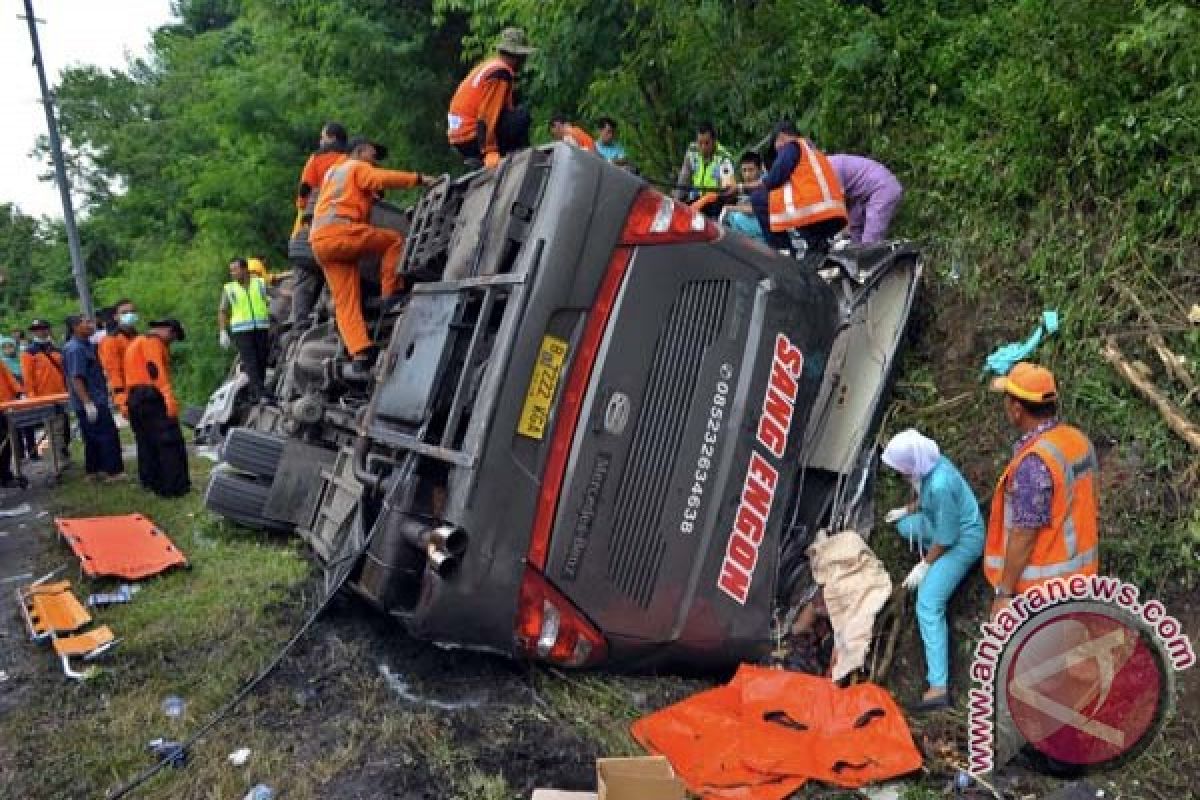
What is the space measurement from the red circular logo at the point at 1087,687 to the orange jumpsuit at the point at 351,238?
11.6ft

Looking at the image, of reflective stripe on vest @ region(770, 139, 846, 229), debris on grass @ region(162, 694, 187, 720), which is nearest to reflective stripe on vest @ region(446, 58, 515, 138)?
reflective stripe on vest @ region(770, 139, 846, 229)

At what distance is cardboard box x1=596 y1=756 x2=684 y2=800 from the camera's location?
258 centimetres

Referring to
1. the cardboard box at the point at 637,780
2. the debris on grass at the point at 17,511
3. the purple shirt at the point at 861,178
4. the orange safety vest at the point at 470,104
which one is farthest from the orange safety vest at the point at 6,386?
the cardboard box at the point at 637,780

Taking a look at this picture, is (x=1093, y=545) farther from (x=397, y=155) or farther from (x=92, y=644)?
(x=397, y=155)

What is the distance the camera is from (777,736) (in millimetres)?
3178

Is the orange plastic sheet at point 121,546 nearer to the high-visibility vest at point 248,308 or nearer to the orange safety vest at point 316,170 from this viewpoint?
the high-visibility vest at point 248,308

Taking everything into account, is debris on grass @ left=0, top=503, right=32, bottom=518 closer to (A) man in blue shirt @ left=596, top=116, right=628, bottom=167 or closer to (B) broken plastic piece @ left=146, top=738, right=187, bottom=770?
(B) broken plastic piece @ left=146, top=738, right=187, bottom=770

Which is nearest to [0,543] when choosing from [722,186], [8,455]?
[8,455]

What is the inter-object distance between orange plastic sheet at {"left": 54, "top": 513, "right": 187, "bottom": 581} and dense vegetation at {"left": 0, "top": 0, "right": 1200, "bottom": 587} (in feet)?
14.5

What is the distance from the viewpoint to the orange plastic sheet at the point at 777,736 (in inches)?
116

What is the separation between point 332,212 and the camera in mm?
4996

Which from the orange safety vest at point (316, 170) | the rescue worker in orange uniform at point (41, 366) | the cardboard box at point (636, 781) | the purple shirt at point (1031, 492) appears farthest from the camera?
the rescue worker in orange uniform at point (41, 366)

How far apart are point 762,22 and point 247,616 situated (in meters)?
5.76

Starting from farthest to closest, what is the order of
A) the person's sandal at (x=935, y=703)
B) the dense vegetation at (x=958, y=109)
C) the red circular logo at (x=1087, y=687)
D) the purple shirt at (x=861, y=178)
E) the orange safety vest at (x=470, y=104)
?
the orange safety vest at (x=470, y=104) < the purple shirt at (x=861, y=178) < the dense vegetation at (x=958, y=109) < the person's sandal at (x=935, y=703) < the red circular logo at (x=1087, y=687)
